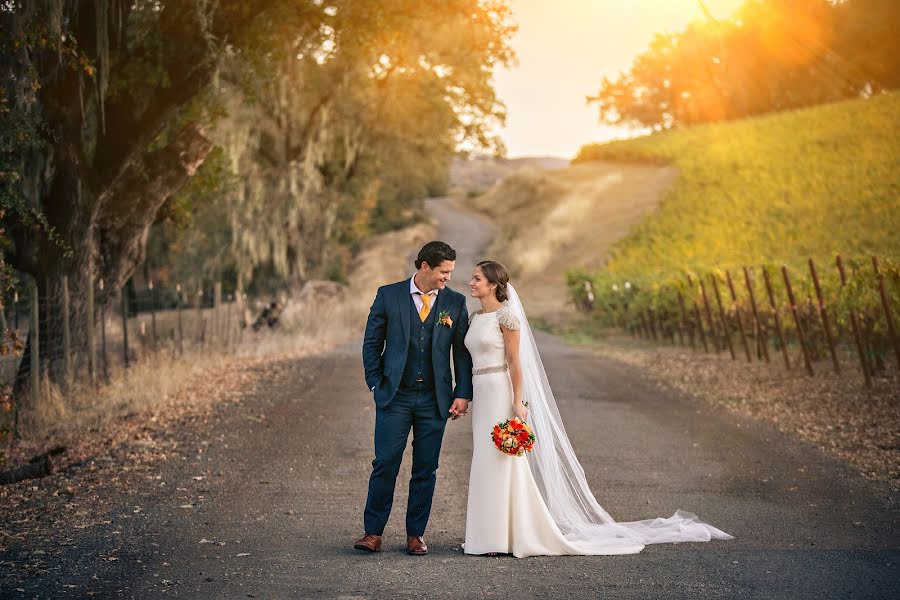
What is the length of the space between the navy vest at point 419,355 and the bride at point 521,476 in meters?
0.30

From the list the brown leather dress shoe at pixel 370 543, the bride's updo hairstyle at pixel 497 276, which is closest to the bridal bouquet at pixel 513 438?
the bride's updo hairstyle at pixel 497 276

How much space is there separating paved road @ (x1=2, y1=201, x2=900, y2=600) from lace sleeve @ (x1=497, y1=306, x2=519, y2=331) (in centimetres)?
147

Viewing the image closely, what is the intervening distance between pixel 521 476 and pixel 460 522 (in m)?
1.07

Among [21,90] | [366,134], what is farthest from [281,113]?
[21,90]

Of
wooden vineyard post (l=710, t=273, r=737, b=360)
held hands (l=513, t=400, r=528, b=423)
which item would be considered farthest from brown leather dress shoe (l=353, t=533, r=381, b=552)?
wooden vineyard post (l=710, t=273, r=737, b=360)

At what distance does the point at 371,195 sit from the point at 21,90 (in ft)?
100

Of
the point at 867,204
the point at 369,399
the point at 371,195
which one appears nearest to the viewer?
the point at 369,399

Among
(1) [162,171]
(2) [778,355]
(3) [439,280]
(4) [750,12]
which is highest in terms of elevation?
(4) [750,12]

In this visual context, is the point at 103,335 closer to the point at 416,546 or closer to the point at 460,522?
the point at 460,522

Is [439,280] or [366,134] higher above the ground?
[366,134]

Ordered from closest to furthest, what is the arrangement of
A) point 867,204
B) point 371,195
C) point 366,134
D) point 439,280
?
point 439,280 → point 366,134 → point 371,195 → point 867,204

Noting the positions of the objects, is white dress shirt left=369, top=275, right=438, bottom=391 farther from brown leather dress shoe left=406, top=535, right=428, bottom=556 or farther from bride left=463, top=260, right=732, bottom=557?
brown leather dress shoe left=406, top=535, right=428, bottom=556

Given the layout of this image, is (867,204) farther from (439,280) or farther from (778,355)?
(439,280)

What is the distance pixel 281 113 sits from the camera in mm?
29578
